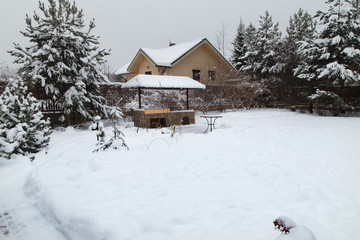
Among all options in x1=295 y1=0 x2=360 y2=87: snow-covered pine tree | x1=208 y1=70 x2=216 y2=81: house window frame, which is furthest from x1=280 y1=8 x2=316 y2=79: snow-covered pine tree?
x1=208 y1=70 x2=216 y2=81: house window frame

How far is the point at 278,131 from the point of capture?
9266 mm

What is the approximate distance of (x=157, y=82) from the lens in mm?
12000

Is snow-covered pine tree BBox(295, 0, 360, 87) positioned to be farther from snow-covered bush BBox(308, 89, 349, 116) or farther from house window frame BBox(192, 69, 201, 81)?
house window frame BBox(192, 69, 201, 81)

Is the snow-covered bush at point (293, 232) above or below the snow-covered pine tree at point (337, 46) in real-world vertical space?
below

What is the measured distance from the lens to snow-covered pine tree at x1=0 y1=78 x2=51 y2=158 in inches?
223

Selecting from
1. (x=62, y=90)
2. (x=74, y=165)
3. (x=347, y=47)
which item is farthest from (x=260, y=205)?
(x=347, y=47)

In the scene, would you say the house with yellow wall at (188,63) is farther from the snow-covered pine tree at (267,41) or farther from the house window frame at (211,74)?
the snow-covered pine tree at (267,41)

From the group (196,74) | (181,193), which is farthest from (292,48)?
(181,193)

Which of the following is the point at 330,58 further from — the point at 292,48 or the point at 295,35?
the point at 295,35

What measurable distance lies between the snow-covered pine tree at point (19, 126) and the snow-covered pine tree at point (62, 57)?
381 centimetres

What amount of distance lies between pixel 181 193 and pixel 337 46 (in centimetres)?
1503

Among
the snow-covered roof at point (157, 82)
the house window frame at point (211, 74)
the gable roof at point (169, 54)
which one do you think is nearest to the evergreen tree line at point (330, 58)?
the house window frame at point (211, 74)

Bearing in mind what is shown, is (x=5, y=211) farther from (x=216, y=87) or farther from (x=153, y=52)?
(x=153, y=52)

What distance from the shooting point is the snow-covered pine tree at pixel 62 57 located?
33.8ft
